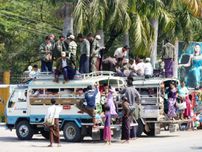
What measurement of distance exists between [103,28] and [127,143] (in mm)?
11730

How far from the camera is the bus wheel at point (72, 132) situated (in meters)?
23.7

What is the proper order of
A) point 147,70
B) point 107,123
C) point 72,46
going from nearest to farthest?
point 107,123 → point 72,46 → point 147,70

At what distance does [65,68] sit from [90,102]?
5.50 feet

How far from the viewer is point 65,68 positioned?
24.0m

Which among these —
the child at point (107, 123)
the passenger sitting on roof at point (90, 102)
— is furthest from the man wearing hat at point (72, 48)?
the child at point (107, 123)

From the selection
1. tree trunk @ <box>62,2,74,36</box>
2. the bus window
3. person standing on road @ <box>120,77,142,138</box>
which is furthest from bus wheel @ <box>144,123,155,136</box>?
tree trunk @ <box>62,2,74,36</box>

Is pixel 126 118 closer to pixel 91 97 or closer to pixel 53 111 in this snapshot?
pixel 91 97

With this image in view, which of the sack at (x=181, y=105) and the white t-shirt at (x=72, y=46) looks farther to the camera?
the sack at (x=181, y=105)

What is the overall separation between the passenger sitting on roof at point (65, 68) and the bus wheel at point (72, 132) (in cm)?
150

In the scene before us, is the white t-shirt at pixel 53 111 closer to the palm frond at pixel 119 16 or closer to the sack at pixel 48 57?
the sack at pixel 48 57

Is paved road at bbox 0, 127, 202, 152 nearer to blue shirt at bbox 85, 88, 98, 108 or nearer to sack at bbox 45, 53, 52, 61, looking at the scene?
blue shirt at bbox 85, 88, 98, 108

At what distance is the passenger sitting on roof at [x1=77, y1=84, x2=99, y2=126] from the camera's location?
22969 mm

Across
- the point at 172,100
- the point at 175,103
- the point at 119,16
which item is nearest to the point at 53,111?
the point at 172,100

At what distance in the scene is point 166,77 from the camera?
28.0 metres
